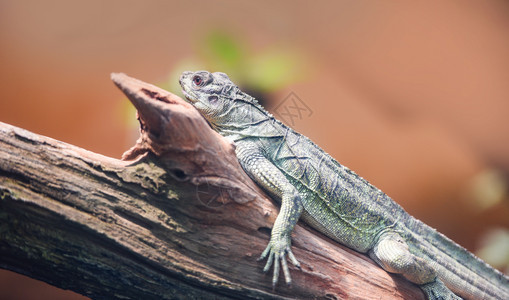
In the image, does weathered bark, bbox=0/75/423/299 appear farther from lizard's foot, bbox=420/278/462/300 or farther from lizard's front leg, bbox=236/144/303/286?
lizard's foot, bbox=420/278/462/300

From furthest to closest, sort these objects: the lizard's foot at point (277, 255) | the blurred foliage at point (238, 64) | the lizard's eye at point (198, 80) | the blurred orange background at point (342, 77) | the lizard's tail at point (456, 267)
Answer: the blurred foliage at point (238, 64), the blurred orange background at point (342, 77), the lizard's tail at point (456, 267), the lizard's eye at point (198, 80), the lizard's foot at point (277, 255)

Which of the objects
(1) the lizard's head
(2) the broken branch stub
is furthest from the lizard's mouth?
(2) the broken branch stub

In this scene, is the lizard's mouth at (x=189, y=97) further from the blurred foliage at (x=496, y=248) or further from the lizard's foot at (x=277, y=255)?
Answer: the blurred foliage at (x=496, y=248)

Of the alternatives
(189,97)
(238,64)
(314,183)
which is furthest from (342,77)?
(189,97)

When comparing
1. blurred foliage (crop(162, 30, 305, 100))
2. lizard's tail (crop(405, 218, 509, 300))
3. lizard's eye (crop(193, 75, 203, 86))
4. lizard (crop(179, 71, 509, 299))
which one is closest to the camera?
lizard (crop(179, 71, 509, 299))

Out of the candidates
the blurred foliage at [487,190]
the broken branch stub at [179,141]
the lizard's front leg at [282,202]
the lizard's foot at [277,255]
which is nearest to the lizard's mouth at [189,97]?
the lizard's front leg at [282,202]
